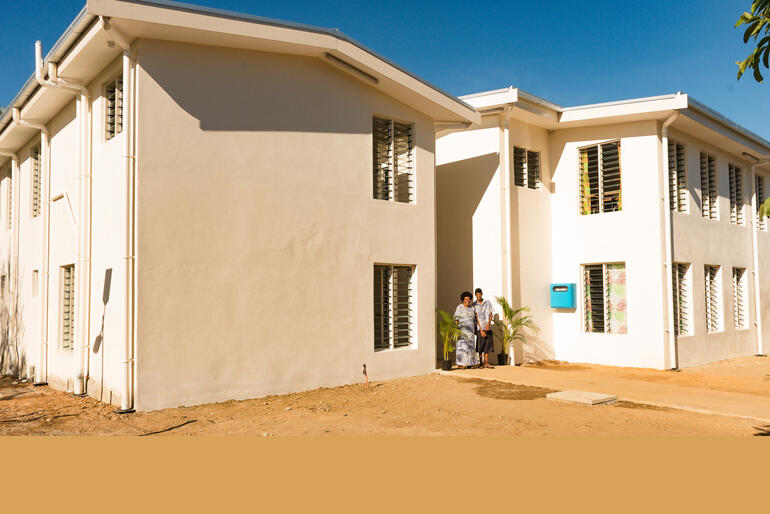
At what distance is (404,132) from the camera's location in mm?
12938

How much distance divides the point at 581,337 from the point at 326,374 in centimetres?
691

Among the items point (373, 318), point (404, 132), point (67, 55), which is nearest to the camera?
point (67, 55)

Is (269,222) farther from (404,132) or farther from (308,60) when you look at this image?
(404,132)

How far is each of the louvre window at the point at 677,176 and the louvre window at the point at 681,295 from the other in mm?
1473

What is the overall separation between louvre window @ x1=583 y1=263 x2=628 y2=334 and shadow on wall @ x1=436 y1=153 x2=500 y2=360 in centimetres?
293

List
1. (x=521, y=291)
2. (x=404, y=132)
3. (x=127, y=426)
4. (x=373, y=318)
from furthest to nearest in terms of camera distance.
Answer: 1. (x=521, y=291)
2. (x=404, y=132)
3. (x=373, y=318)
4. (x=127, y=426)

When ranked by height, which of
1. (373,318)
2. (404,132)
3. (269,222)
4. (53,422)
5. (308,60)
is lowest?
(53,422)

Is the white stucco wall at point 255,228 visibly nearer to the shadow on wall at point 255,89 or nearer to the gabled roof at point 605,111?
the shadow on wall at point 255,89

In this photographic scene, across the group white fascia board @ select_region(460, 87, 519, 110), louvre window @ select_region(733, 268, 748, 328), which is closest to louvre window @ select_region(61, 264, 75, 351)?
white fascia board @ select_region(460, 87, 519, 110)

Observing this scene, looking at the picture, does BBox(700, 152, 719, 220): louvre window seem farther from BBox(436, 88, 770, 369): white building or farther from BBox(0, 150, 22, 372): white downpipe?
BBox(0, 150, 22, 372): white downpipe

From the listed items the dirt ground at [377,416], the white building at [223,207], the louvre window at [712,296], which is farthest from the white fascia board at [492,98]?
the louvre window at [712,296]

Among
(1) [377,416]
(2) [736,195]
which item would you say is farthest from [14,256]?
(2) [736,195]

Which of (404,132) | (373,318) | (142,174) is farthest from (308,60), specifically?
(373,318)

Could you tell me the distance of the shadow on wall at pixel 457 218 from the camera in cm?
1457
